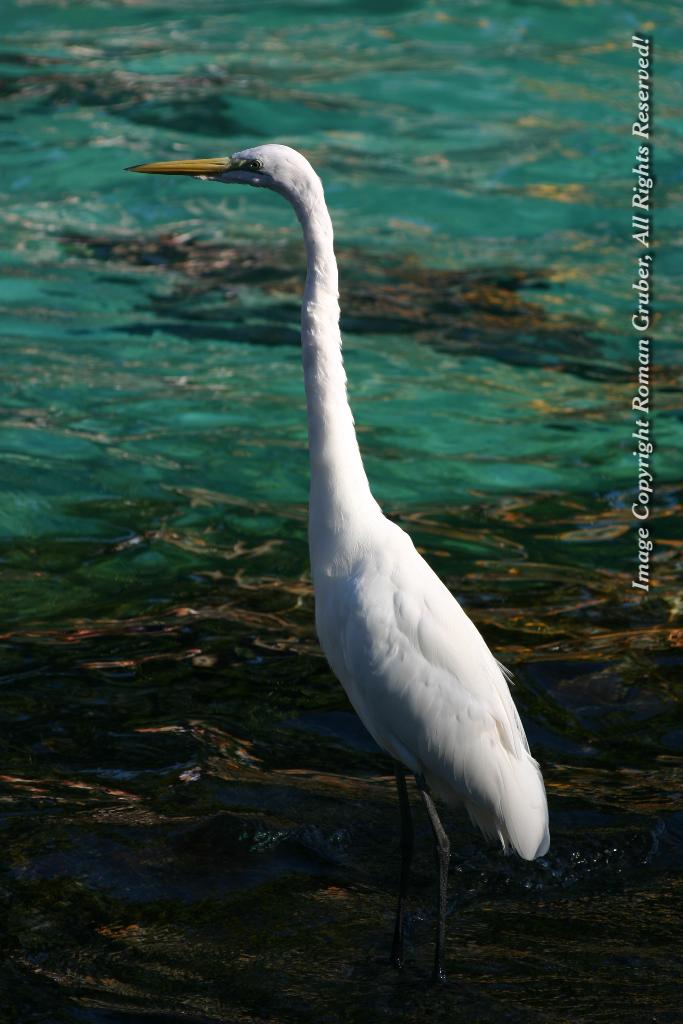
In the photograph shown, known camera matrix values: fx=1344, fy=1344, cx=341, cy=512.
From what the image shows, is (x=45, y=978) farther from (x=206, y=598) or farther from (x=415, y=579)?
(x=206, y=598)

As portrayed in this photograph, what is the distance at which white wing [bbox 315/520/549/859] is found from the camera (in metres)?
3.41

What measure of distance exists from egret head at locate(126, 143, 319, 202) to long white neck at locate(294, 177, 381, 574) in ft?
0.08

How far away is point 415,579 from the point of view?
348 cm

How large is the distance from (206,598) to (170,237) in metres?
4.96

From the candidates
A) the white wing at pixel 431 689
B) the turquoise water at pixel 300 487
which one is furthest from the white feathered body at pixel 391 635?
the turquoise water at pixel 300 487

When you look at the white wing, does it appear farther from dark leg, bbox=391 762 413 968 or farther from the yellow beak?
the yellow beak

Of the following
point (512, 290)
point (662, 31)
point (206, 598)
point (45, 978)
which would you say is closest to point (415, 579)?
point (45, 978)

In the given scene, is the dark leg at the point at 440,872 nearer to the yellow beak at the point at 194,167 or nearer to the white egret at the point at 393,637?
the white egret at the point at 393,637

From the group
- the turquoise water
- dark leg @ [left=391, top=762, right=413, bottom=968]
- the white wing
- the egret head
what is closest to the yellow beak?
the egret head

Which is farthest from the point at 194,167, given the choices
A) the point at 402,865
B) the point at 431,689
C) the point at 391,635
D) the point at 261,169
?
the point at 402,865

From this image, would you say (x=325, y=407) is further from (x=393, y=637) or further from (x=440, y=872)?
(x=440, y=872)

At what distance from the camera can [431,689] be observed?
3.41 metres

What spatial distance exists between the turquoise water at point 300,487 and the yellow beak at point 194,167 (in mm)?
1831

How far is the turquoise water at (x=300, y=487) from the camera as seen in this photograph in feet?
11.7
